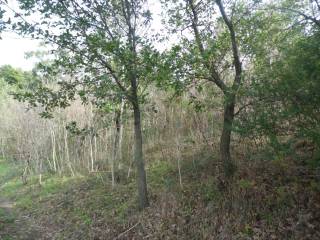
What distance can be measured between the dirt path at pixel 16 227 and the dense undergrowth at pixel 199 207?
0.17m

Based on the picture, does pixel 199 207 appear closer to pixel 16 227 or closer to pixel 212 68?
pixel 212 68

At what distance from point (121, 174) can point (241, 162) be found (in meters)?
5.51

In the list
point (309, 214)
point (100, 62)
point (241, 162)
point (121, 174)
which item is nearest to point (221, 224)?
point (309, 214)

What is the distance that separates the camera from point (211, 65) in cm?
717

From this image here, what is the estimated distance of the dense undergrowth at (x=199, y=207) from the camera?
5.85 metres

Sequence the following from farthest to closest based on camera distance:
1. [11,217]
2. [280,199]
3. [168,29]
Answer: [11,217]
[168,29]
[280,199]

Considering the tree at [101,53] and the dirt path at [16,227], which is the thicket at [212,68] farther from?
the dirt path at [16,227]

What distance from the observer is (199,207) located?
729 cm

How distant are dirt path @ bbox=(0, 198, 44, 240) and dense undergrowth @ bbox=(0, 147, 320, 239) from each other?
0.17 meters

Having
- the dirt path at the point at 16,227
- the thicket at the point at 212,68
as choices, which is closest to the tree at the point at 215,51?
the thicket at the point at 212,68

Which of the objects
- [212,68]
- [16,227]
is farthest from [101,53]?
[16,227]

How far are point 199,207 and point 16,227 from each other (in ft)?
21.0

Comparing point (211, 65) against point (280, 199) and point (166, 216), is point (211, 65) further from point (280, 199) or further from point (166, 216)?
point (166, 216)

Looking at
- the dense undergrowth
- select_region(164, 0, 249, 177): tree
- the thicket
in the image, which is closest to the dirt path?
the dense undergrowth
